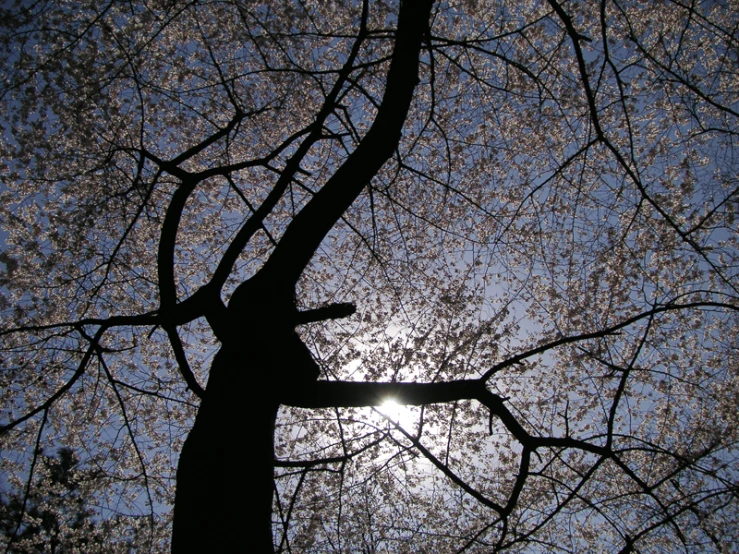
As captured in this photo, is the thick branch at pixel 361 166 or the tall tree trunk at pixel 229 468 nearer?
the tall tree trunk at pixel 229 468

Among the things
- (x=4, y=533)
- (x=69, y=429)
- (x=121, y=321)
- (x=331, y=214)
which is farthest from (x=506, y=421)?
(x=4, y=533)

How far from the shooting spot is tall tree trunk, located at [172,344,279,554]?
2.00 m

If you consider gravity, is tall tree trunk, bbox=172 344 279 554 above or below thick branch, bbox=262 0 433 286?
below

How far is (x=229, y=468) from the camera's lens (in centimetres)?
216

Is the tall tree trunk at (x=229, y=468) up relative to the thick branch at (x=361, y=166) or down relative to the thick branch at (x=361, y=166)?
down

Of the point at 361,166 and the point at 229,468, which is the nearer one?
the point at 229,468

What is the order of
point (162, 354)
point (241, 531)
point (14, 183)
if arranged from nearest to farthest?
point (241, 531) → point (14, 183) → point (162, 354)

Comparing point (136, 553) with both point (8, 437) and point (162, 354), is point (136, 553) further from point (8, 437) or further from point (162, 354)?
point (162, 354)

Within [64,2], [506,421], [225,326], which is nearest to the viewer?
[225,326]

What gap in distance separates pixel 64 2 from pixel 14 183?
2769mm

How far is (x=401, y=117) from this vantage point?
3252 mm

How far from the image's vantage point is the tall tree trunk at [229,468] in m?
2.00

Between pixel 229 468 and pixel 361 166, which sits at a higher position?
pixel 361 166

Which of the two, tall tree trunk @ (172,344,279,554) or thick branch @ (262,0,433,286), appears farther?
thick branch @ (262,0,433,286)
